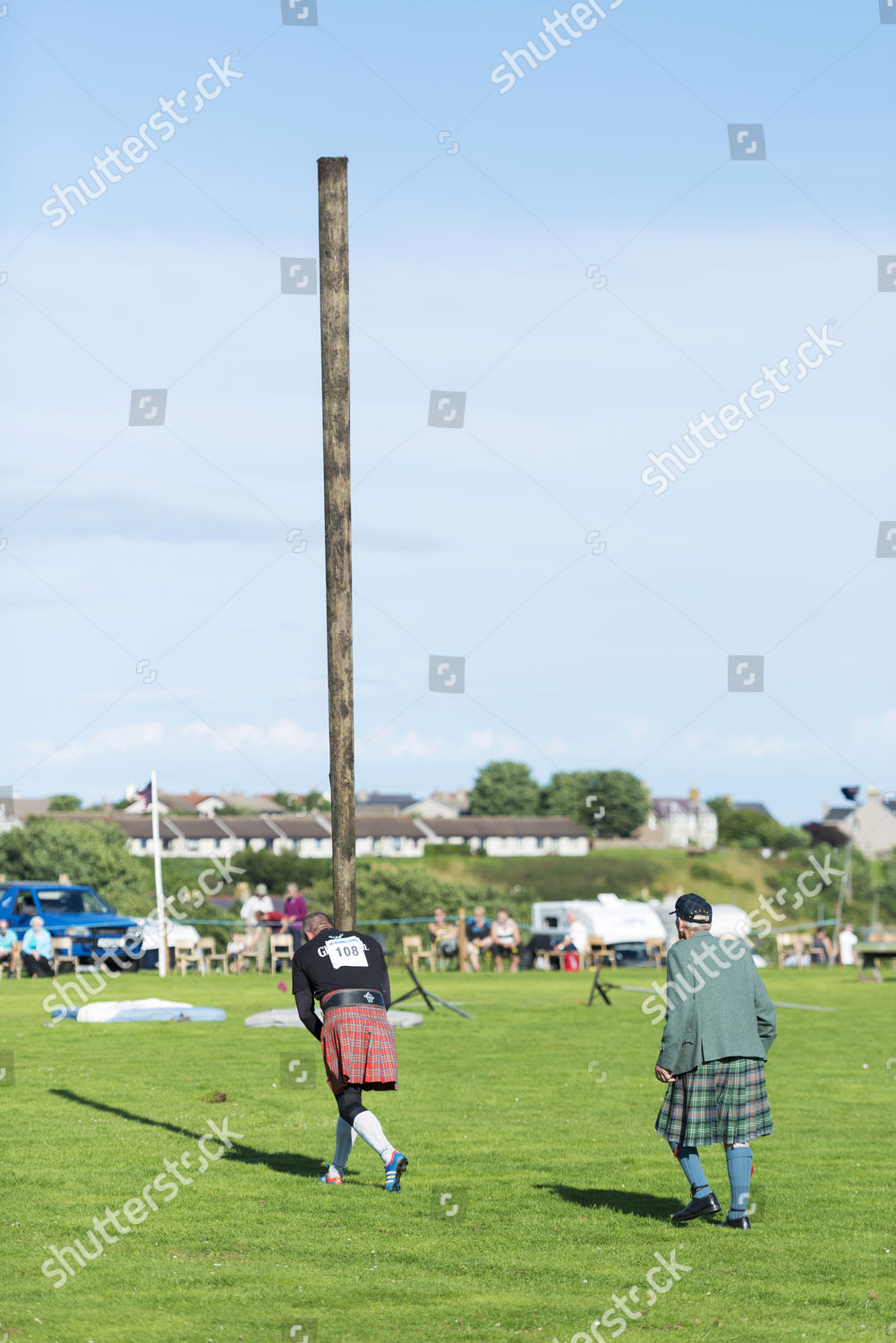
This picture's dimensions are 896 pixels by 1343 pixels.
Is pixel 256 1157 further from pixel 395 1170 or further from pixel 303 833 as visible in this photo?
pixel 303 833

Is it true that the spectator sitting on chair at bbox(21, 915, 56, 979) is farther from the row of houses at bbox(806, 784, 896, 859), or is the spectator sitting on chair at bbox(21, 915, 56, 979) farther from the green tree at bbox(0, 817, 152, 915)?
the row of houses at bbox(806, 784, 896, 859)

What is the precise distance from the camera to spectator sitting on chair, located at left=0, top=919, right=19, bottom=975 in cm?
2889

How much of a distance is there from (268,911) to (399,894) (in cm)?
3639

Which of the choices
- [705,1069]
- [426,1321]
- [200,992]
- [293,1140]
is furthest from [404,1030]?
[426,1321]

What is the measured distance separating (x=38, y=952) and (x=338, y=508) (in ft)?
64.4

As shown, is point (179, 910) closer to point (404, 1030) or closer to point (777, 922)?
point (777, 922)

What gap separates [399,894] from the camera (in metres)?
68.8

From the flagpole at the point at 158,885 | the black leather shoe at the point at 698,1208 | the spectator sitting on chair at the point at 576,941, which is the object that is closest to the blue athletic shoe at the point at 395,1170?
the black leather shoe at the point at 698,1208

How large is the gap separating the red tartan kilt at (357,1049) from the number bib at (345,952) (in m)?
0.25

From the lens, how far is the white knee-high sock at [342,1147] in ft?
32.8

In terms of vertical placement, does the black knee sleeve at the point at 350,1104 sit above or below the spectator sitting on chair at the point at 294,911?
below

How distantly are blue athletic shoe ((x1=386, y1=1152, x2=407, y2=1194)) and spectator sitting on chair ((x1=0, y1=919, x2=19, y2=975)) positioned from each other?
20746 mm

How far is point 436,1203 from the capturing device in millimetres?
9453

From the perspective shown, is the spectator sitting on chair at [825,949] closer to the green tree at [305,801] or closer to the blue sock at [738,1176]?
the blue sock at [738,1176]
